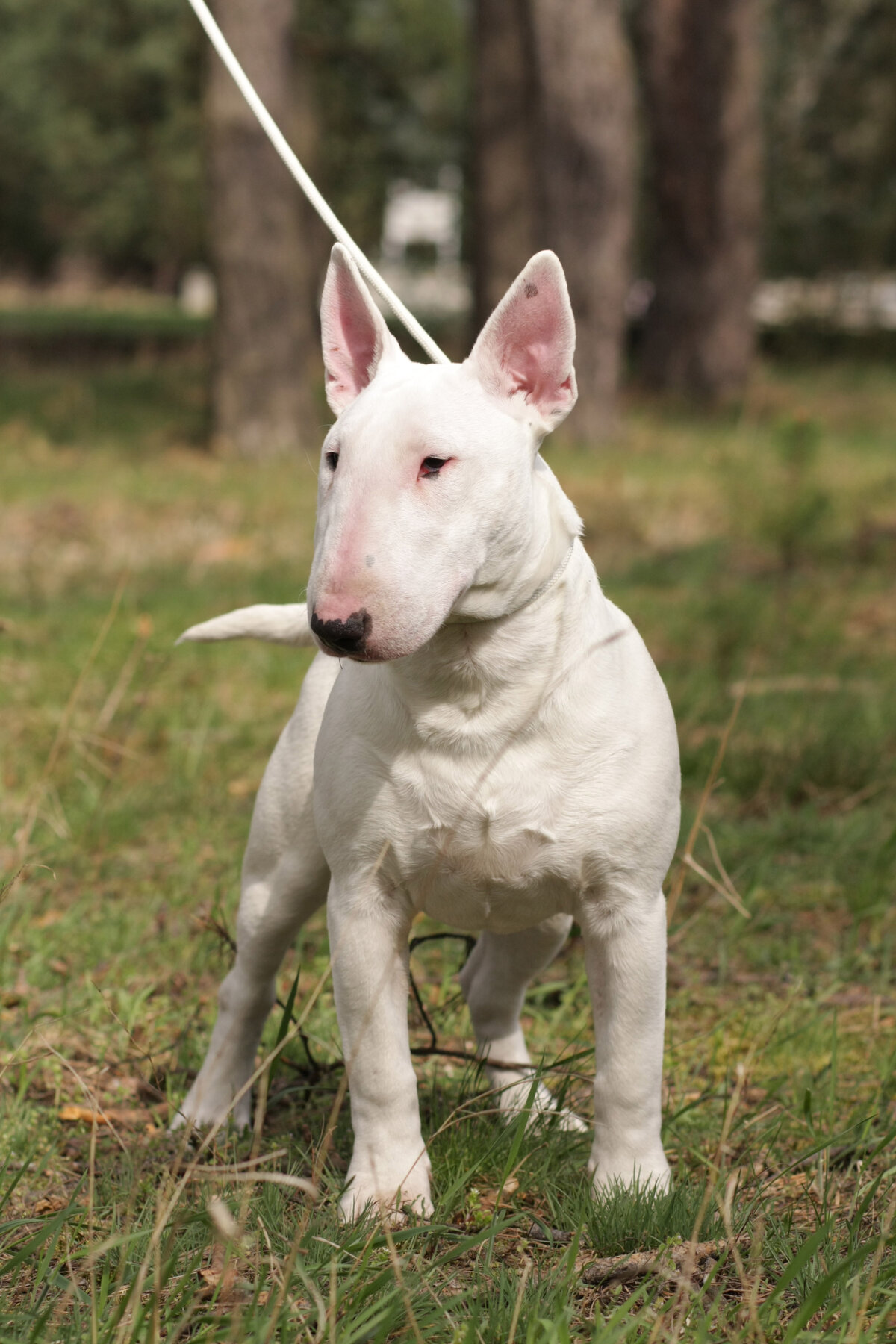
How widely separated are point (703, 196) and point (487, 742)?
13428 millimetres

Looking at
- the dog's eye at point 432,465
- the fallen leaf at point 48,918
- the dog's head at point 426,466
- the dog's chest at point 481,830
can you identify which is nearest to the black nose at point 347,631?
the dog's head at point 426,466

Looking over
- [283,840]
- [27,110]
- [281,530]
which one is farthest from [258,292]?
[27,110]

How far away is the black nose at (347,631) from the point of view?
202 cm

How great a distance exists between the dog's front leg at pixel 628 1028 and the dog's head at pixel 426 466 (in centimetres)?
64

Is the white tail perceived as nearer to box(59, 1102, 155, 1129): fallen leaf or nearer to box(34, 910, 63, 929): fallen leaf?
box(59, 1102, 155, 1129): fallen leaf

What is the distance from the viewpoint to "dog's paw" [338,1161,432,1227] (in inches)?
95.3

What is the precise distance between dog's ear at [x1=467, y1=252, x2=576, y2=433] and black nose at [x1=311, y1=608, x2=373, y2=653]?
1.63 feet

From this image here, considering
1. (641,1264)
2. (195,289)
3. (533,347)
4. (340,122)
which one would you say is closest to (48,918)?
(641,1264)

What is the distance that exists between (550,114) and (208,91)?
2.63 metres

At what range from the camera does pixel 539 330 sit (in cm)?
229

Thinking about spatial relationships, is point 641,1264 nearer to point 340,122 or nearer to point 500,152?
point 500,152

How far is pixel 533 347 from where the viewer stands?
2.30 m

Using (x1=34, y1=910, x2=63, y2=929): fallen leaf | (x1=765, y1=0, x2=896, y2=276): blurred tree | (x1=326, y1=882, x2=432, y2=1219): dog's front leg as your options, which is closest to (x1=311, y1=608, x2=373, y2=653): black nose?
(x1=326, y1=882, x2=432, y2=1219): dog's front leg

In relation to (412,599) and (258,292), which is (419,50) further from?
(412,599)
